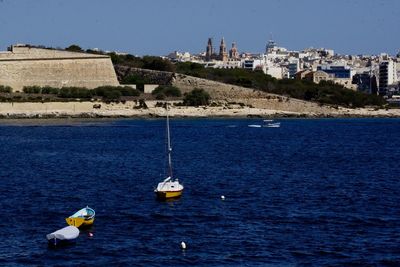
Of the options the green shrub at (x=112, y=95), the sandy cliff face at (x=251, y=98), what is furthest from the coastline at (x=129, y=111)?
the green shrub at (x=112, y=95)

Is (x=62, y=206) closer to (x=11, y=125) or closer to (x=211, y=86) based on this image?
(x=11, y=125)

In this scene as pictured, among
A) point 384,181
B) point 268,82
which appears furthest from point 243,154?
point 268,82

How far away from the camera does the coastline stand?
2933 inches

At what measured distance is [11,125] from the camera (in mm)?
65625

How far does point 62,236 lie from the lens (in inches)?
707

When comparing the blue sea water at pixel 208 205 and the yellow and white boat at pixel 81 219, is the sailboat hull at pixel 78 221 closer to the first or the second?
the yellow and white boat at pixel 81 219

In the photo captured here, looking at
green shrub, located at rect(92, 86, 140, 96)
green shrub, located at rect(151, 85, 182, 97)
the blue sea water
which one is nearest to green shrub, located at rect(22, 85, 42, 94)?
green shrub, located at rect(92, 86, 140, 96)

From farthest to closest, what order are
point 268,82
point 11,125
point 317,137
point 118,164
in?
point 268,82 → point 11,125 → point 317,137 → point 118,164

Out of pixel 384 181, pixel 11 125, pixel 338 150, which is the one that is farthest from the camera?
pixel 11 125

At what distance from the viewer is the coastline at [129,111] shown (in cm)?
7450

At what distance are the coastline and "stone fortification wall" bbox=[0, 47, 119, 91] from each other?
7986mm

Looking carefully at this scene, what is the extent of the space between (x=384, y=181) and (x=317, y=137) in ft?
85.0

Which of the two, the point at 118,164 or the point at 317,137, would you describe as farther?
the point at 317,137

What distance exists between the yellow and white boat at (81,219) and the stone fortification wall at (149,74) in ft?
228
